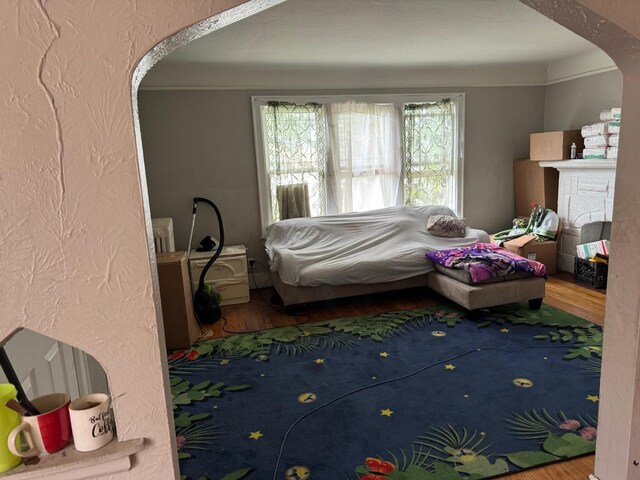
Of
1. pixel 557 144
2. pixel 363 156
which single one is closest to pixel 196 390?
pixel 363 156

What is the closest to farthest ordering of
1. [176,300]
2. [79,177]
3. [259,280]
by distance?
[79,177]
[176,300]
[259,280]

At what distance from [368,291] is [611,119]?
286 cm

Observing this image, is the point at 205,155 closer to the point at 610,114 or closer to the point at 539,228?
the point at 539,228

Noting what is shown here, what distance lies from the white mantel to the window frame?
0.94 metres

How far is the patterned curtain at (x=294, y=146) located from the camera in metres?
4.72

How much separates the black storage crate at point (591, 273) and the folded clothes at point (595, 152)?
1.05 meters

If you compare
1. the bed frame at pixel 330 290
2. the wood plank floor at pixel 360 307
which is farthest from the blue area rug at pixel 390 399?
the bed frame at pixel 330 290

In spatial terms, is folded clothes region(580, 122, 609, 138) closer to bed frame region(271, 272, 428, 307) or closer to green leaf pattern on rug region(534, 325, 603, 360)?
green leaf pattern on rug region(534, 325, 603, 360)

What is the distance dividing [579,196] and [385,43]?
8.86 ft

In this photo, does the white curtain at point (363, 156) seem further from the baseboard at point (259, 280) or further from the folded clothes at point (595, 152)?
the folded clothes at point (595, 152)

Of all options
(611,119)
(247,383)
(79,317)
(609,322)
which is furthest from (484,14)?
(79,317)

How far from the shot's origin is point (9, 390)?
104 centimetres

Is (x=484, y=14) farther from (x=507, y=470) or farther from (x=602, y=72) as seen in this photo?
(x=507, y=470)

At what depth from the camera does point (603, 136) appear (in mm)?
4320
